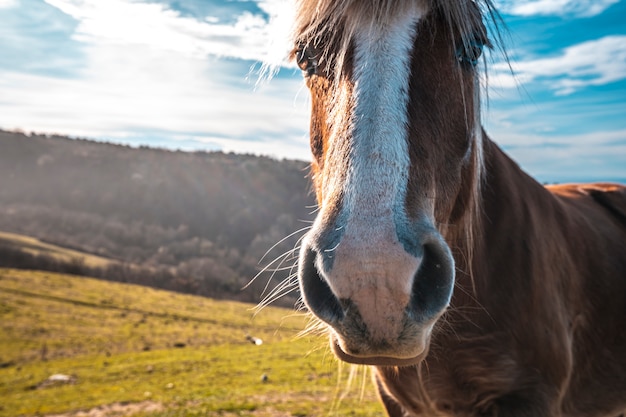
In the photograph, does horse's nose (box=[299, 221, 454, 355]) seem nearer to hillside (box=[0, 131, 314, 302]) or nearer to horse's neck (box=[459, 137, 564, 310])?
horse's neck (box=[459, 137, 564, 310])

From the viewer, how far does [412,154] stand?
6.00 ft

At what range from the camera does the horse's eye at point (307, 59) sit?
93.4 inches

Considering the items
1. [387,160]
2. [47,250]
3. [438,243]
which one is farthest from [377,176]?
[47,250]

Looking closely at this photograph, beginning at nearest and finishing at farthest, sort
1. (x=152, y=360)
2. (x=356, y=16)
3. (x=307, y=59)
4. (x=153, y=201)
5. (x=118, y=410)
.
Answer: (x=356, y=16), (x=307, y=59), (x=118, y=410), (x=152, y=360), (x=153, y=201)

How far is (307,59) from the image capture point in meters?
2.43

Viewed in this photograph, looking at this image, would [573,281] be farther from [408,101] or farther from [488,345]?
[408,101]

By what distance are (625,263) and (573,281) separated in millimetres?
841

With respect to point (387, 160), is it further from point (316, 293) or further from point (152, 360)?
point (152, 360)

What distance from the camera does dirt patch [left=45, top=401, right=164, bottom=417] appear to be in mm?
12445

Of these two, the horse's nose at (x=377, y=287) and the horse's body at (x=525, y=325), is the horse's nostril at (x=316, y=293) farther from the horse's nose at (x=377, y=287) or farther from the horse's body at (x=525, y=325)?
the horse's body at (x=525, y=325)

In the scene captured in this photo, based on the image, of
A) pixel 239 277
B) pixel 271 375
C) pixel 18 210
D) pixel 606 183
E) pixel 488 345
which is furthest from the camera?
pixel 18 210

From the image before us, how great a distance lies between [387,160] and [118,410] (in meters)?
14.1

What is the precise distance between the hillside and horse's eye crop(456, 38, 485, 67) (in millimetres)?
90951

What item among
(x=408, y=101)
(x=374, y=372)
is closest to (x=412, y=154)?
(x=408, y=101)
